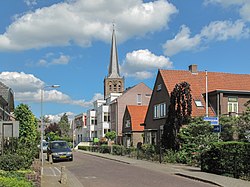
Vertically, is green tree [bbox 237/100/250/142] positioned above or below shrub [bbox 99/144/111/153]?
above

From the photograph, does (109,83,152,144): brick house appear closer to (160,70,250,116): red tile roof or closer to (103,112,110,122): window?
(103,112,110,122): window

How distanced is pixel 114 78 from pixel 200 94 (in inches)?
2330

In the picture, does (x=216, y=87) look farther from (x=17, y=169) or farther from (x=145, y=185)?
(x=17, y=169)

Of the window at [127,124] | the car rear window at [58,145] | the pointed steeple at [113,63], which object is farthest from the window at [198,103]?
the pointed steeple at [113,63]

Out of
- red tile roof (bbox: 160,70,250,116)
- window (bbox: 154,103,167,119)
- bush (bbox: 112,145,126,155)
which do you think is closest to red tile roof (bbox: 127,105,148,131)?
bush (bbox: 112,145,126,155)

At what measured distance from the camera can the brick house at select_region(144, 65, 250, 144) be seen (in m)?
36.2

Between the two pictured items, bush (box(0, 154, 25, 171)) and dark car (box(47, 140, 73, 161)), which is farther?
dark car (box(47, 140, 73, 161))

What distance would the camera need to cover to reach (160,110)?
40219 millimetres

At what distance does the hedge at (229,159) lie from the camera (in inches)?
701

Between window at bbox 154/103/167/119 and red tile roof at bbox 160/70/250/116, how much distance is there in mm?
2062

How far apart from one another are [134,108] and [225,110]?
69.5ft

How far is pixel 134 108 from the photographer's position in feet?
182

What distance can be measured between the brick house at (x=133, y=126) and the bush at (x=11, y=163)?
117ft

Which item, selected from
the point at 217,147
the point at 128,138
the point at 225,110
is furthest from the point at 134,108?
the point at 217,147
